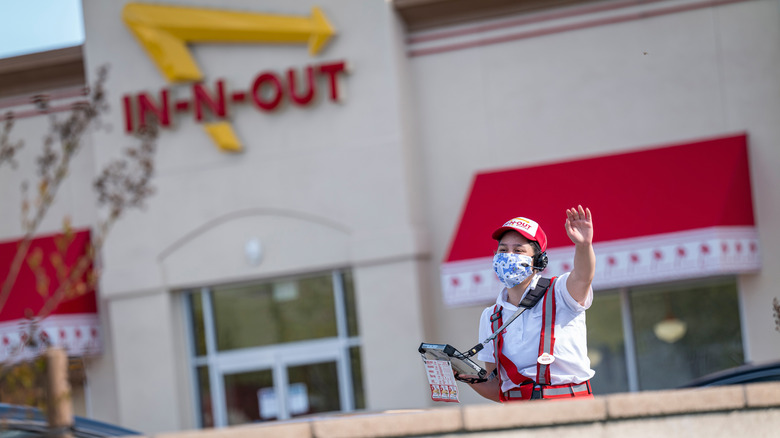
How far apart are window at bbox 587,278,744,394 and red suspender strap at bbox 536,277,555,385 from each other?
804 cm

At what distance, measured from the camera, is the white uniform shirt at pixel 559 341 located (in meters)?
4.77

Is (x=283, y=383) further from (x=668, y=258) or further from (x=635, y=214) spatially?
(x=668, y=258)

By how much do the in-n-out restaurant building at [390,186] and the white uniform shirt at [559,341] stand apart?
683cm

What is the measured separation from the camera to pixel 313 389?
1366 cm

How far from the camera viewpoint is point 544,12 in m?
13.1

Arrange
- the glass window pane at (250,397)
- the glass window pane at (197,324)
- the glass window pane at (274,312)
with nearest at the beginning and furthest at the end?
1. the glass window pane at (274,312)
2. the glass window pane at (250,397)
3. the glass window pane at (197,324)

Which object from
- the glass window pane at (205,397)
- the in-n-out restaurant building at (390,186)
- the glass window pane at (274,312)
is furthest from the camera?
the glass window pane at (205,397)

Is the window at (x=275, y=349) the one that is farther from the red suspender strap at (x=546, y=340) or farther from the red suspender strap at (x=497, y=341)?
the red suspender strap at (x=546, y=340)

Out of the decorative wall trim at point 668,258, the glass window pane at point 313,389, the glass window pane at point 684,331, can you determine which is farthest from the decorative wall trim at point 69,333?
the glass window pane at point 684,331

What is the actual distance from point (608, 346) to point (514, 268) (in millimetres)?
8106

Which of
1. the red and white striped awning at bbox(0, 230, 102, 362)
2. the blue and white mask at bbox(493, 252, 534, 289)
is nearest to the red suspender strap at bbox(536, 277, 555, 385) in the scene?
the blue and white mask at bbox(493, 252, 534, 289)

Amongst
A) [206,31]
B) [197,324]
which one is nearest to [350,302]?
[197,324]

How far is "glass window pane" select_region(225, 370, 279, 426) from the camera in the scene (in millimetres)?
13852

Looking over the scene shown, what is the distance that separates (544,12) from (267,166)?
4.40m
